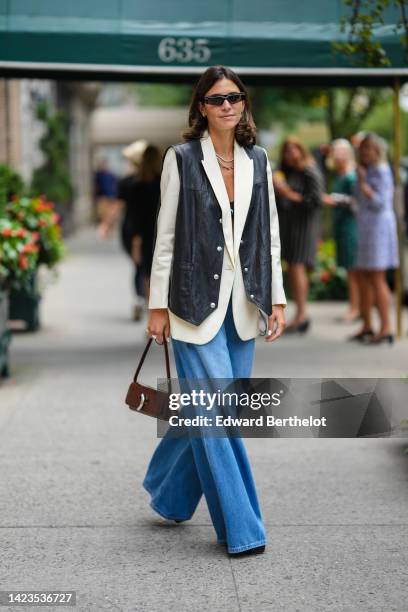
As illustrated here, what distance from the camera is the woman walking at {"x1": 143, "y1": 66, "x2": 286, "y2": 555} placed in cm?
467

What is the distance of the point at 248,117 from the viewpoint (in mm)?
4809

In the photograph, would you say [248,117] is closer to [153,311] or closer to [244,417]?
[153,311]

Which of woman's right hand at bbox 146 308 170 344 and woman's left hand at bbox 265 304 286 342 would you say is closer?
woman's right hand at bbox 146 308 170 344

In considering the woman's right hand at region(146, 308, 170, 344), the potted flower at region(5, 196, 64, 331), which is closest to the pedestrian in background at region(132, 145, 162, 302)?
the potted flower at region(5, 196, 64, 331)

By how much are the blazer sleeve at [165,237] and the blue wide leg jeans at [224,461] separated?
0.21 metres

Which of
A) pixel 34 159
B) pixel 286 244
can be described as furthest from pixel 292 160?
pixel 34 159

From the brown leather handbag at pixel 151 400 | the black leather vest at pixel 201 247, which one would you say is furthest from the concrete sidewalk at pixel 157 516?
the black leather vest at pixel 201 247

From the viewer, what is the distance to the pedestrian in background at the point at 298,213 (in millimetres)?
11398

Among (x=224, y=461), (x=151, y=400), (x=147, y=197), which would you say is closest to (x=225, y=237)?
(x=151, y=400)

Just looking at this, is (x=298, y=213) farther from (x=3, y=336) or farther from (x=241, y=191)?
(x=241, y=191)

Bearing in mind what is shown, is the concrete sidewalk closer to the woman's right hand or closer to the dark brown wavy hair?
the woman's right hand

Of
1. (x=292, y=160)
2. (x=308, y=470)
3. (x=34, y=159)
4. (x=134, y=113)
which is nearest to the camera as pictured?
(x=308, y=470)

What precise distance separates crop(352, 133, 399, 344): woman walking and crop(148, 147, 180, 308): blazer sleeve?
596 centimetres

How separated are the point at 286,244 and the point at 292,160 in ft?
2.77
